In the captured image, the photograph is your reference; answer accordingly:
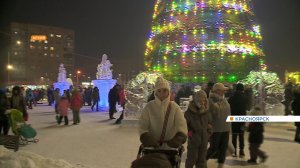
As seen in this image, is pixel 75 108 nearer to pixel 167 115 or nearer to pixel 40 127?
pixel 40 127

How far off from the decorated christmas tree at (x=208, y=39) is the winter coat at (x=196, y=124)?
55.1ft

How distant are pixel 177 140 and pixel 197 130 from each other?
63.3 inches

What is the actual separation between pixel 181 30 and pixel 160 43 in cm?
177

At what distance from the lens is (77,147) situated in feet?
31.7

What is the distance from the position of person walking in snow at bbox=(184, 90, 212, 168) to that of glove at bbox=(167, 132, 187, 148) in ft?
5.00

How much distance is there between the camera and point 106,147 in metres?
9.62

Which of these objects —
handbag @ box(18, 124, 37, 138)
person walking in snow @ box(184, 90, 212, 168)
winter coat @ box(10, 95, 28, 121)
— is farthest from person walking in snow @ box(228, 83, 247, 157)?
winter coat @ box(10, 95, 28, 121)

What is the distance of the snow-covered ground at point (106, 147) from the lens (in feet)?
25.0

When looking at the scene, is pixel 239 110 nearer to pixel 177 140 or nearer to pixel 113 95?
pixel 177 140

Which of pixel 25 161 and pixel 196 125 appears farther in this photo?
pixel 25 161

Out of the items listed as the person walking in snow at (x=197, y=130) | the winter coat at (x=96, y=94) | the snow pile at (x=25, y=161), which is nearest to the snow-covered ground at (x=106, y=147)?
the snow pile at (x=25, y=161)

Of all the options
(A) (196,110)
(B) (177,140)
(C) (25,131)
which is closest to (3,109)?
(C) (25,131)

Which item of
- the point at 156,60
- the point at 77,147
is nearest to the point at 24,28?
the point at 156,60

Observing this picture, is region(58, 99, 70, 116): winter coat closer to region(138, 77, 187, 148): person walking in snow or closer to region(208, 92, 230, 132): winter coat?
region(208, 92, 230, 132): winter coat
